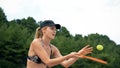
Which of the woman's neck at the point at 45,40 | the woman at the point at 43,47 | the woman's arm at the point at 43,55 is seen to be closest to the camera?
the woman's arm at the point at 43,55

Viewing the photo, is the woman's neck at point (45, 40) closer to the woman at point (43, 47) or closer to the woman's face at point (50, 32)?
the woman at point (43, 47)

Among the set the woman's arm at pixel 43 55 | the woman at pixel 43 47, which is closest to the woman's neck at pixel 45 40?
the woman at pixel 43 47

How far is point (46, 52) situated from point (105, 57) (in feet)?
204

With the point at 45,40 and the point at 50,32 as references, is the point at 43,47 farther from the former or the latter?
the point at 50,32

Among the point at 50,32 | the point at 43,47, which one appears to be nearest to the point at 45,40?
the point at 43,47

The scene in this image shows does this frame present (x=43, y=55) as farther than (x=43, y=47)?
No

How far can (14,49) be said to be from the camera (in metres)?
57.0

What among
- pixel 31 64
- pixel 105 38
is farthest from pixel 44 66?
pixel 105 38

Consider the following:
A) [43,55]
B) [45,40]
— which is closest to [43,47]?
[45,40]

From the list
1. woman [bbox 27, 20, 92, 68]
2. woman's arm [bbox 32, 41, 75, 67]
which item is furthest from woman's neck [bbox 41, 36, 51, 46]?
woman's arm [bbox 32, 41, 75, 67]

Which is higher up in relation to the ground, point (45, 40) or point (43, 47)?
point (45, 40)

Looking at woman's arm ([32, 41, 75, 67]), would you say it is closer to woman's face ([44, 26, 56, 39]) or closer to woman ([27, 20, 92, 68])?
woman ([27, 20, 92, 68])

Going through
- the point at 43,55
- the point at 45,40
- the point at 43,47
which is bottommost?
the point at 43,55

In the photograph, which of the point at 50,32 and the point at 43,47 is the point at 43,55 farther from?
the point at 50,32
